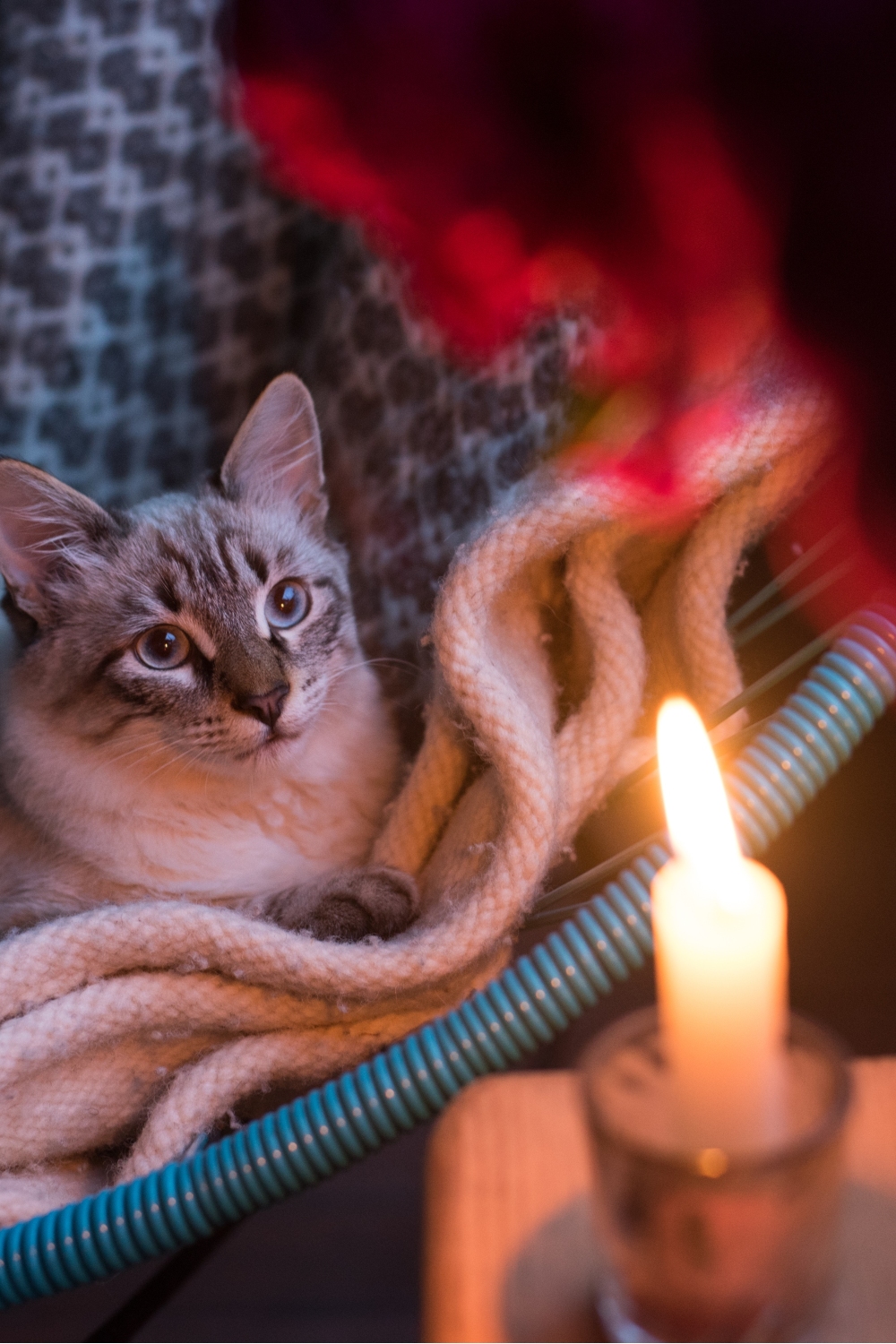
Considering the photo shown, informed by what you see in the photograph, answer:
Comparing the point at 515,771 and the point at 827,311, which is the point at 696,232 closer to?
the point at 827,311

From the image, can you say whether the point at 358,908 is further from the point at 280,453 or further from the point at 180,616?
the point at 280,453

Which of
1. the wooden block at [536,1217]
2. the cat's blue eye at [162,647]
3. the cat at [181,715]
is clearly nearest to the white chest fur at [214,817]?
the cat at [181,715]

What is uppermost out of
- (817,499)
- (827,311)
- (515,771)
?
(827,311)

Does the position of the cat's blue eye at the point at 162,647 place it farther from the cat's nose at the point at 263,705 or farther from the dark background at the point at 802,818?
the dark background at the point at 802,818

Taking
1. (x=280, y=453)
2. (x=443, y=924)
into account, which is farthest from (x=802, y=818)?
(x=280, y=453)

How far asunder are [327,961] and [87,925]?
0.66 ft

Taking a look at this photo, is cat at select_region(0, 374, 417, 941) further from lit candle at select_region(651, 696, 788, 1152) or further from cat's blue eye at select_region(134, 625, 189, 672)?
lit candle at select_region(651, 696, 788, 1152)

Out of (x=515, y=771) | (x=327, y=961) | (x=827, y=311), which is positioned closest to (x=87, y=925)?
(x=327, y=961)

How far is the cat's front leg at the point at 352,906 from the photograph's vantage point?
0.92 m

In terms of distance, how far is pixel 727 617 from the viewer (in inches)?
35.6

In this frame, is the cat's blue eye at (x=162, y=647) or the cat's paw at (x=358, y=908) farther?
Result: the cat's blue eye at (x=162, y=647)

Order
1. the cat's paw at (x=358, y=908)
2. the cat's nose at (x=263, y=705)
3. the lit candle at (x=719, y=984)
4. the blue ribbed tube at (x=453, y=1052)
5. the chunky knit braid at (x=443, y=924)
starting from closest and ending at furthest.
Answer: the lit candle at (x=719, y=984), the blue ribbed tube at (x=453, y=1052), the chunky knit braid at (x=443, y=924), the cat's paw at (x=358, y=908), the cat's nose at (x=263, y=705)

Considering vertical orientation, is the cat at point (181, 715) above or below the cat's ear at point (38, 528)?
below

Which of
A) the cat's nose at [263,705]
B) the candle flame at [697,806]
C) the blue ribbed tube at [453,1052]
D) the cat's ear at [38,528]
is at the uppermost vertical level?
the cat's ear at [38,528]
